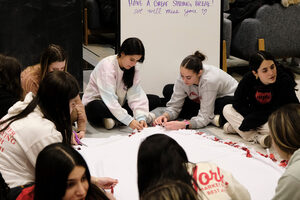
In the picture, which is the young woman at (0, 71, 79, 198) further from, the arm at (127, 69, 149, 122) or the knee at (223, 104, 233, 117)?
the knee at (223, 104, 233, 117)

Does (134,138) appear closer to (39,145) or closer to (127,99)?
(127,99)

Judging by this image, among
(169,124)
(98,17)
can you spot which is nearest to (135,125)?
(169,124)

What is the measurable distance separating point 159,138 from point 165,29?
2572 millimetres

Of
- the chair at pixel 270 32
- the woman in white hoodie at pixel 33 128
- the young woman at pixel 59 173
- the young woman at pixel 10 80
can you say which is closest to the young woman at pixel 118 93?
the young woman at pixel 10 80

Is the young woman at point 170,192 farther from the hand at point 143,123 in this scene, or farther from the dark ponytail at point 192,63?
the dark ponytail at point 192,63

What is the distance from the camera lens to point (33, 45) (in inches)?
148

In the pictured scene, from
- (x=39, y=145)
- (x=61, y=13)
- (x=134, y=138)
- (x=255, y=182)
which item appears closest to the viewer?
(x=39, y=145)

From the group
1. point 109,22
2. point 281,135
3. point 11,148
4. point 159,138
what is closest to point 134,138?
point 11,148

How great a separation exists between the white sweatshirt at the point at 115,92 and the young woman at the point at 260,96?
680 mm

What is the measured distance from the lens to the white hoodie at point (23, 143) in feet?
6.40

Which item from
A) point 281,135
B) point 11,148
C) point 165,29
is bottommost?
point 11,148

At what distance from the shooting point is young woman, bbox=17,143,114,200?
1.51m

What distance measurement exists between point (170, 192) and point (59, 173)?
0.48 metres

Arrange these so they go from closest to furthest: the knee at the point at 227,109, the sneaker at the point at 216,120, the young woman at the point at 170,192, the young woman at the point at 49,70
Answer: the young woman at the point at 170,192 → the young woman at the point at 49,70 → the knee at the point at 227,109 → the sneaker at the point at 216,120
